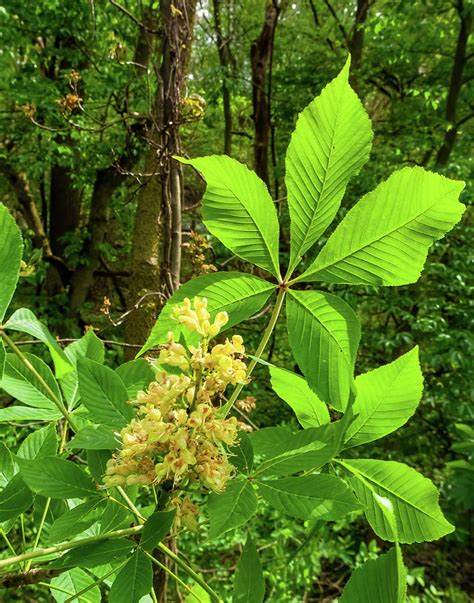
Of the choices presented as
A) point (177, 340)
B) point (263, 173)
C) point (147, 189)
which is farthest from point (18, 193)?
point (177, 340)

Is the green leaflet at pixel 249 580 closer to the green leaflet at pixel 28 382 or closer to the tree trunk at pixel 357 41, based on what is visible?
the green leaflet at pixel 28 382

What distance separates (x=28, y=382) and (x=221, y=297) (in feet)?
0.94

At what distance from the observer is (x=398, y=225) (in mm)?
422

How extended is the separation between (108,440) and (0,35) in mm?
4632

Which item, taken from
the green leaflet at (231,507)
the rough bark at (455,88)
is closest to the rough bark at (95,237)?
the rough bark at (455,88)

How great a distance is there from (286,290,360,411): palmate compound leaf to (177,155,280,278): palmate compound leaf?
0.17ft

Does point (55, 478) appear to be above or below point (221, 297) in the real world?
below

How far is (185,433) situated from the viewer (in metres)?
0.41

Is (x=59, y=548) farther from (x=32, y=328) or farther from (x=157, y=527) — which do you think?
(x=32, y=328)

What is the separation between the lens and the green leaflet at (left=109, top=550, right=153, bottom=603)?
1.45ft

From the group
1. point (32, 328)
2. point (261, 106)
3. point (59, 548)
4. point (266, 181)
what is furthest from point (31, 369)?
point (261, 106)

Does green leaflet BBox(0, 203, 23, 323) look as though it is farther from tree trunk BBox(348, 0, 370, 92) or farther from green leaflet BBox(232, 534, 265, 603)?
tree trunk BBox(348, 0, 370, 92)

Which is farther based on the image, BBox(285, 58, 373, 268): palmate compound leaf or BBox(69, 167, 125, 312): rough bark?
BBox(69, 167, 125, 312): rough bark

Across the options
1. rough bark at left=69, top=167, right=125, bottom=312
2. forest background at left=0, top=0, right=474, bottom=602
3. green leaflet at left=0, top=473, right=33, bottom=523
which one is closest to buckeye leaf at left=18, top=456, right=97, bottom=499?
green leaflet at left=0, top=473, right=33, bottom=523
